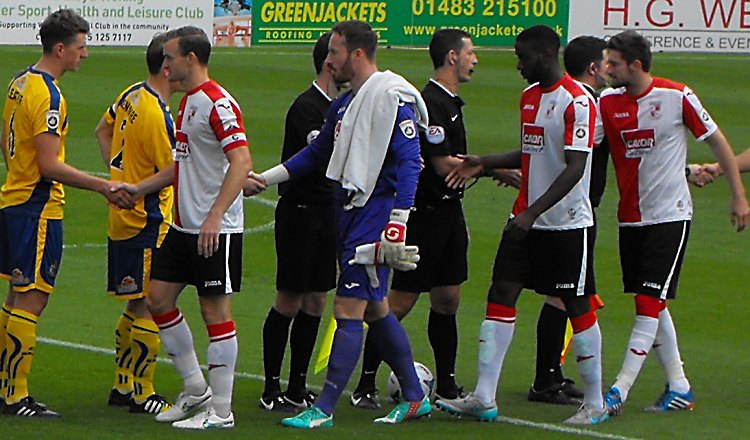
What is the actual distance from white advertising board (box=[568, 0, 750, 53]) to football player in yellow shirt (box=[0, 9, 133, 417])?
87.0 ft

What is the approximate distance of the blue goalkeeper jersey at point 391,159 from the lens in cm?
808

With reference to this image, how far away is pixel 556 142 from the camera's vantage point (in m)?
8.48

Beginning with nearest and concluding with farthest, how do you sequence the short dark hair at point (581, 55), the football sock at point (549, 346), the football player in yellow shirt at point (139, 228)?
the football player in yellow shirt at point (139, 228)
the football sock at point (549, 346)
the short dark hair at point (581, 55)

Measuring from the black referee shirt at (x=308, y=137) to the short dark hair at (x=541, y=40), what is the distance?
1.29 metres

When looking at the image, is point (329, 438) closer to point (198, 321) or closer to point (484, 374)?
point (484, 374)

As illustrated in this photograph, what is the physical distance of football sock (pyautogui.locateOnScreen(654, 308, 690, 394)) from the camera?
9.05m

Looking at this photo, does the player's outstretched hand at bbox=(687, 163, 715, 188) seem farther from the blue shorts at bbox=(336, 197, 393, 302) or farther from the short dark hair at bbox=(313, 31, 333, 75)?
the short dark hair at bbox=(313, 31, 333, 75)

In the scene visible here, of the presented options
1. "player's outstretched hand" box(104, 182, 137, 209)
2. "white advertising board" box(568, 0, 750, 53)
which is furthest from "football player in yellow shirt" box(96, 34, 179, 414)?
"white advertising board" box(568, 0, 750, 53)

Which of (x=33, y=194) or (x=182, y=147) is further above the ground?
(x=182, y=147)

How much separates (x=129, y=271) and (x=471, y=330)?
11.0 feet

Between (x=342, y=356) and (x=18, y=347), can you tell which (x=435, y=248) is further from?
(x=18, y=347)

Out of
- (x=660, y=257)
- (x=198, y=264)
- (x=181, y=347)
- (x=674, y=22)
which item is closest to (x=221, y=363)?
(x=181, y=347)

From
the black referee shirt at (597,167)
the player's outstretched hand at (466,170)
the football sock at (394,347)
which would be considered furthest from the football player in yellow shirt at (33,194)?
the black referee shirt at (597,167)

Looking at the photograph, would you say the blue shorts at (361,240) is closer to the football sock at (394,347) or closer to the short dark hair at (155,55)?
the football sock at (394,347)
